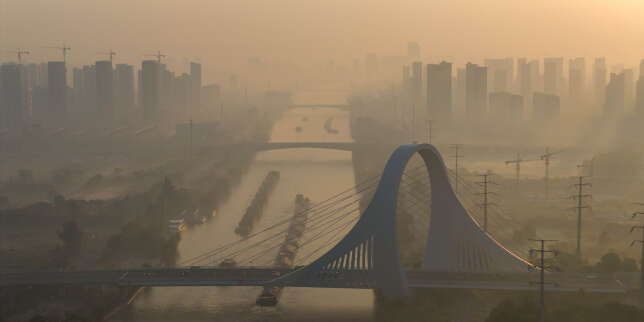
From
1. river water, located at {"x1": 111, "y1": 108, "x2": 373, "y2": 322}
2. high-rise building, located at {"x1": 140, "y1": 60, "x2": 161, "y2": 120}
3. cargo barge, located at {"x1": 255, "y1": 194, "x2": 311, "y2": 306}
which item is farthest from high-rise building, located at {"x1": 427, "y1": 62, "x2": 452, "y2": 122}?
cargo barge, located at {"x1": 255, "y1": 194, "x2": 311, "y2": 306}

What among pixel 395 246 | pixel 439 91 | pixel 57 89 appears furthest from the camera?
pixel 57 89

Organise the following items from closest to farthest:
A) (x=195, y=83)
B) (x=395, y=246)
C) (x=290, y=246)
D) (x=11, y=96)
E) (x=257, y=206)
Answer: (x=395, y=246) < (x=290, y=246) < (x=257, y=206) < (x=11, y=96) < (x=195, y=83)

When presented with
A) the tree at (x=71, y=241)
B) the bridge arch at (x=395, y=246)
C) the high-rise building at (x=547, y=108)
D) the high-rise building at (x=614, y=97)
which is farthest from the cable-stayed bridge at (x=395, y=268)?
the high-rise building at (x=614, y=97)

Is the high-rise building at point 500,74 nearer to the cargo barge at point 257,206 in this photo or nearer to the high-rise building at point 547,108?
the high-rise building at point 547,108

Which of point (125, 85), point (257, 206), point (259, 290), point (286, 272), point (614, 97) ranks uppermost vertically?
point (125, 85)

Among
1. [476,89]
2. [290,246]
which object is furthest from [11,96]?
[290,246]

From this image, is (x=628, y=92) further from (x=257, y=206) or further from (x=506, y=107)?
(x=257, y=206)
